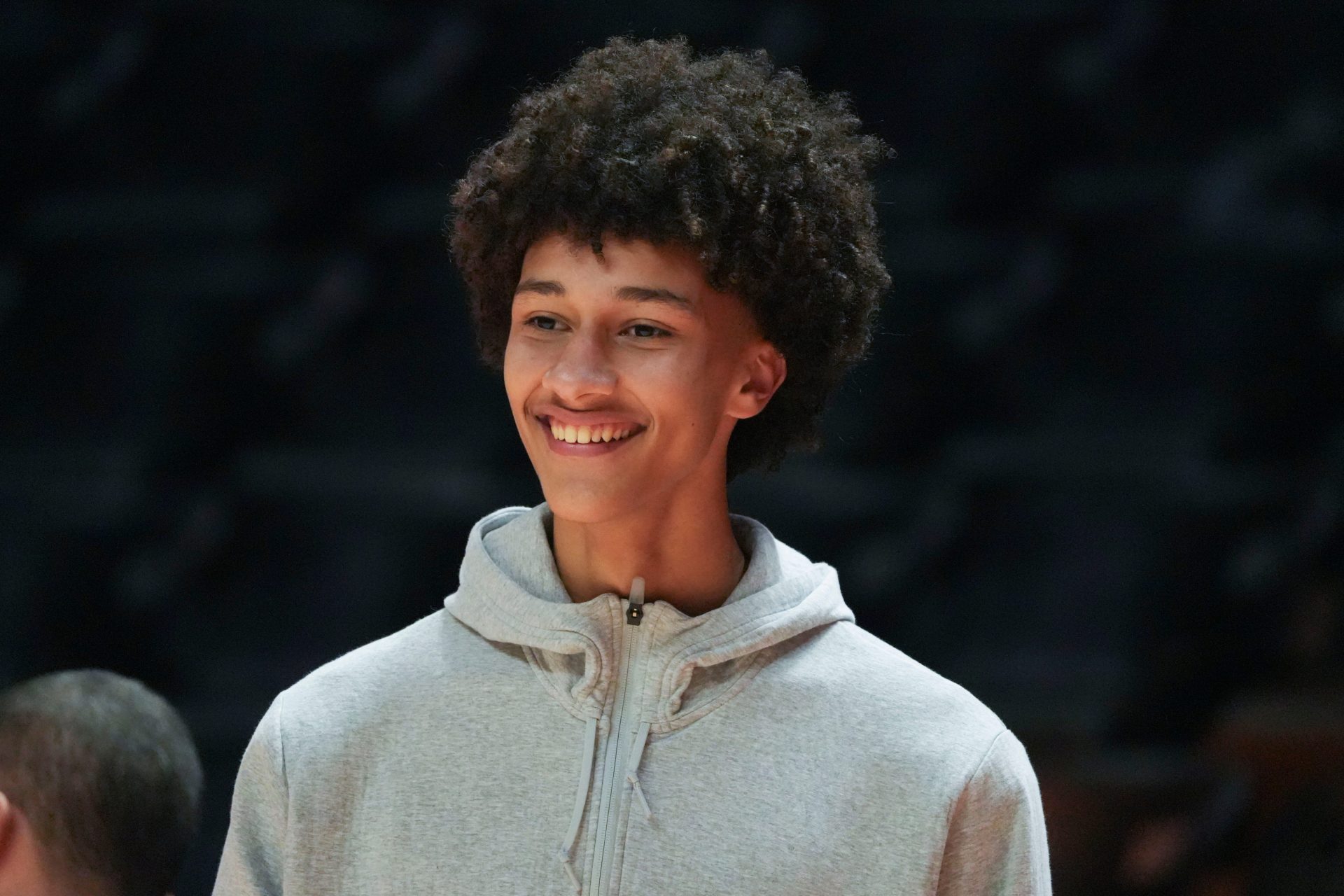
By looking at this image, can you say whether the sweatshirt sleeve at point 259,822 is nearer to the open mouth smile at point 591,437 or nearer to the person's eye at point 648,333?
the open mouth smile at point 591,437

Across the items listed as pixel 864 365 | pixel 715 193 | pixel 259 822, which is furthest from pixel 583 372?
pixel 864 365

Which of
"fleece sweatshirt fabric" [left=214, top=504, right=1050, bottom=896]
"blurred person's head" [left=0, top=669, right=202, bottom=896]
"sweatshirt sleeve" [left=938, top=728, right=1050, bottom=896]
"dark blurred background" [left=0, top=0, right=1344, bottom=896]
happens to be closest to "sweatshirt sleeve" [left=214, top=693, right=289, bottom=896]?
"fleece sweatshirt fabric" [left=214, top=504, right=1050, bottom=896]

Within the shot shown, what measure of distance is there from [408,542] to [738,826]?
6.41 feet

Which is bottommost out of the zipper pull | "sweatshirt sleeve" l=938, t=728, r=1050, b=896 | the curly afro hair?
"sweatshirt sleeve" l=938, t=728, r=1050, b=896

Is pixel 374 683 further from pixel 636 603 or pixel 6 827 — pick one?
pixel 6 827

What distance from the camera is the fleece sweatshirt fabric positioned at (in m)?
1.68

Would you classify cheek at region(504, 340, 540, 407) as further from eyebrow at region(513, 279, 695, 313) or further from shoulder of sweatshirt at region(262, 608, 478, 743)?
shoulder of sweatshirt at region(262, 608, 478, 743)

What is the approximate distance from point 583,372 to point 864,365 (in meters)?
1.95

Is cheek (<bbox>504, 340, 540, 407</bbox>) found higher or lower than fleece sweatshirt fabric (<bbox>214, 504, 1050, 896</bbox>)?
higher

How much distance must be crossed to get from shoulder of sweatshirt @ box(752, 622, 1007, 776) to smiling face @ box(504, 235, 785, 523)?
0.68ft

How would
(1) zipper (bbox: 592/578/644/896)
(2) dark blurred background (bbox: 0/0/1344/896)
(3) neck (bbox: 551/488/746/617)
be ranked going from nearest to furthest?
(1) zipper (bbox: 592/578/644/896)
(3) neck (bbox: 551/488/746/617)
(2) dark blurred background (bbox: 0/0/1344/896)

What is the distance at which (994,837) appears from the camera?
173 centimetres

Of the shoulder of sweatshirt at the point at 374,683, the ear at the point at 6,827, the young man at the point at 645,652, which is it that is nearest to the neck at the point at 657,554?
the young man at the point at 645,652

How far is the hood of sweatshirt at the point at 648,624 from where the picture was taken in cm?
173
